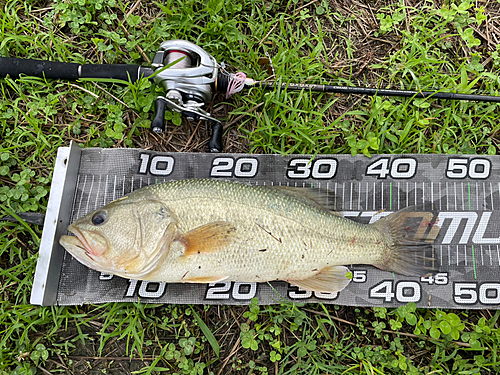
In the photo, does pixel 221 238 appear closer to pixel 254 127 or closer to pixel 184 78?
pixel 254 127

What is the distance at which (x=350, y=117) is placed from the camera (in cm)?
341

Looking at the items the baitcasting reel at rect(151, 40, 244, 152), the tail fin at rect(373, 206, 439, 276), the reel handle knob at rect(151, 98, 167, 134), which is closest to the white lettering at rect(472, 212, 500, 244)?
the tail fin at rect(373, 206, 439, 276)

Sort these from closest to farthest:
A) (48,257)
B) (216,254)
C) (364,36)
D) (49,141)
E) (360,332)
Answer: (216,254), (48,257), (360,332), (49,141), (364,36)

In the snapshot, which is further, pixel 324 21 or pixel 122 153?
pixel 324 21

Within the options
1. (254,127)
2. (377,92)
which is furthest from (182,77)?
(377,92)

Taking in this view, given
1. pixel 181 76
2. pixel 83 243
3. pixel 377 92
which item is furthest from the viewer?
pixel 377 92

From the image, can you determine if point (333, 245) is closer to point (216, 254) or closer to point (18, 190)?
point (216, 254)

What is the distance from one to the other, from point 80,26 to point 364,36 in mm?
3141

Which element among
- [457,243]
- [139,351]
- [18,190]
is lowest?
[139,351]

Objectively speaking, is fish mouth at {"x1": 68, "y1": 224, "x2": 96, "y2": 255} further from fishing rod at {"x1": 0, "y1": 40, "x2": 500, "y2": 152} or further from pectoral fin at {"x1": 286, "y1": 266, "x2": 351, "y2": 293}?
pectoral fin at {"x1": 286, "y1": 266, "x2": 351, "y2": 293}

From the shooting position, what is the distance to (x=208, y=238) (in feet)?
8.50

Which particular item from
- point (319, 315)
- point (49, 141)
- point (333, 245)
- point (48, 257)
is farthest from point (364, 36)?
point (48, 257)

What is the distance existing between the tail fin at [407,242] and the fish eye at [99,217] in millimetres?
2389

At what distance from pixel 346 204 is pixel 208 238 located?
1.47 metres
